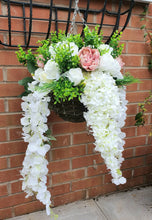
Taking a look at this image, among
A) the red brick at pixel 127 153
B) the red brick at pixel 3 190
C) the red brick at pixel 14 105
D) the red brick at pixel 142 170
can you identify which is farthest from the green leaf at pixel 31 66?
the red brick at pixel 142 170

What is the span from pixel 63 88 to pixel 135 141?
1041mm

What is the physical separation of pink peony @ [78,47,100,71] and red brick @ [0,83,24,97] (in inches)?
20.8

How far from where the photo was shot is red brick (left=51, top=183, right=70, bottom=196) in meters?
1.55

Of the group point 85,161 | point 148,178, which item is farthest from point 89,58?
point 148,178

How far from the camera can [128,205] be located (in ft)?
5.31

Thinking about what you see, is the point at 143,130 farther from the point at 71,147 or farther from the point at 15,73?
the point at 15,73

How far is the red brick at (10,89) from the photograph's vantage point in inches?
50.6

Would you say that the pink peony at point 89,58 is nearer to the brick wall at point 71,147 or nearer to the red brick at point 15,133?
the brick wall at point 71,147

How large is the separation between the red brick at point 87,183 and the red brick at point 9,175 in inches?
17.5

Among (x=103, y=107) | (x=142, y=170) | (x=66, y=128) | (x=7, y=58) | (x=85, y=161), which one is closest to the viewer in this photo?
→ (x=103, y=107)

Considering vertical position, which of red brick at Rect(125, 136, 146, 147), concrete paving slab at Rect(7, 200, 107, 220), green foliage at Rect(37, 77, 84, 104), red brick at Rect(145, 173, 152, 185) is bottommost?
concrete paving slab at Rect(7, 200, 107, 220)

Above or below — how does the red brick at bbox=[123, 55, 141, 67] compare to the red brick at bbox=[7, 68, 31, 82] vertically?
above

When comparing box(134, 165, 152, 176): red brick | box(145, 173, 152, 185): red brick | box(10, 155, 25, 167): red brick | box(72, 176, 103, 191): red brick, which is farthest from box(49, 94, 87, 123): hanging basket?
box(145, 173, 152, 185): red brick

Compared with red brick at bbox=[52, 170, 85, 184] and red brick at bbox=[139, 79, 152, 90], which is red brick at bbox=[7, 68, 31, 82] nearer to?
red brick at bbox=[52, 170, 85, 184]
